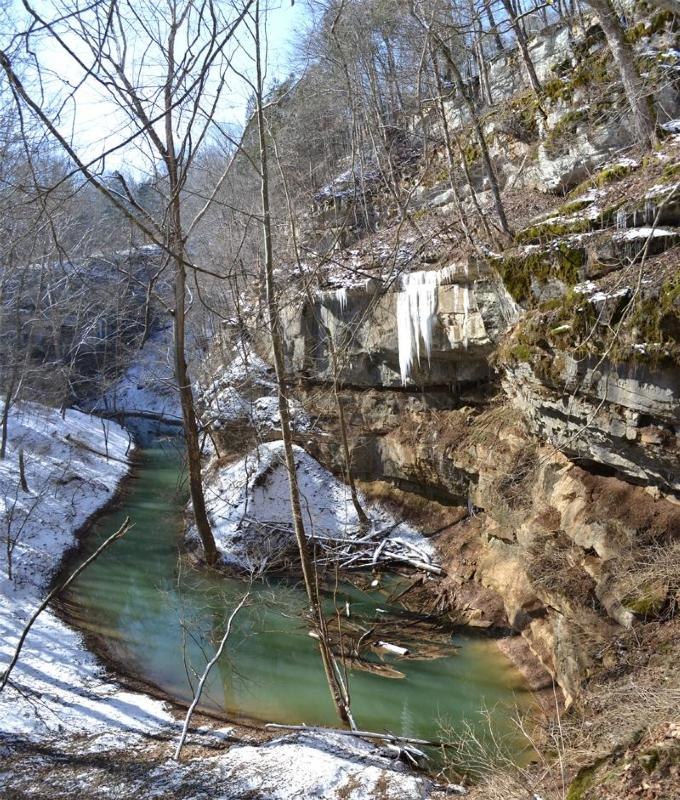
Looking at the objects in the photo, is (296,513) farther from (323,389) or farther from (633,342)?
(323,389)

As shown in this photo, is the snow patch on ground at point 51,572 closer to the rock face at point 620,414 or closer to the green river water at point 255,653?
the green river water at point 255,653

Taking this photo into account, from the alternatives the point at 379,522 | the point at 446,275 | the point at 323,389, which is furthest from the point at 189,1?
the point at 323,389

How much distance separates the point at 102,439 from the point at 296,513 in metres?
18.5

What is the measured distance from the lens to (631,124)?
10344 millimetres

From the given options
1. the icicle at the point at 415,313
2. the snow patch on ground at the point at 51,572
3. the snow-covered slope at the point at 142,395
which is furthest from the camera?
the snow-covered slope at the point at 142,395

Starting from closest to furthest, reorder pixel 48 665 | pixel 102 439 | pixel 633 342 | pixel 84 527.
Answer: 1. pixel 633 342
2. pixel 48 665
3. pixel 84 527
4. pixel 102 439

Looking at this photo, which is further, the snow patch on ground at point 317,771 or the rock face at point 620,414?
the rock face at point 620,414

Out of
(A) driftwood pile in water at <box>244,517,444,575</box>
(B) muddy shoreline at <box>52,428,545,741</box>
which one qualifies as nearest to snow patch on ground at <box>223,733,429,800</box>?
(B) muddy shoreline at <box>52,428,545,741</box>

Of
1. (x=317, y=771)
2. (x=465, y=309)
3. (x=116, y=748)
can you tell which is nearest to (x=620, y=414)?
(x=465, y=309)

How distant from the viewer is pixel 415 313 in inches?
491

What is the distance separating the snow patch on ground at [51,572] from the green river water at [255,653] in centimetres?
69

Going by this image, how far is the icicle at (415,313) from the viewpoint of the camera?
39.6 ft

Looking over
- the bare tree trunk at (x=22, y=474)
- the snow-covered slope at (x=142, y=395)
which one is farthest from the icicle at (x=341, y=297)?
the snow-covered slope at (x=142, y=395)

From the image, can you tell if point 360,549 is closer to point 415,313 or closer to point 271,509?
point 271,509
